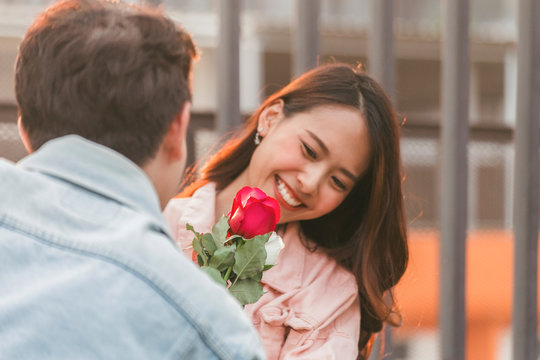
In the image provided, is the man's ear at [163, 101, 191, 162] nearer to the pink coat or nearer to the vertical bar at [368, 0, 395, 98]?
the pink coat

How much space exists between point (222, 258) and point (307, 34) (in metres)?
1.17

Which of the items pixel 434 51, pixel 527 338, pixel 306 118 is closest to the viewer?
pixel 306 118

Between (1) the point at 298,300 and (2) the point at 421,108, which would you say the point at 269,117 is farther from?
(2) the point at 421,108

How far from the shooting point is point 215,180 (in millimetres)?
1484

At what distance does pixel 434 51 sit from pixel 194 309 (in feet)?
13.7

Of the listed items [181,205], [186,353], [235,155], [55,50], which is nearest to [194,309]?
[186,353]

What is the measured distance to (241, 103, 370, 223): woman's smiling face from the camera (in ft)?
4.34

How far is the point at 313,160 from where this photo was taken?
1324 mm

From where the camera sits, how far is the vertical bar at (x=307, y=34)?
1961 mm

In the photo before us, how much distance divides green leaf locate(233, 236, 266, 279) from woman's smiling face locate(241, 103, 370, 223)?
1.18 ft

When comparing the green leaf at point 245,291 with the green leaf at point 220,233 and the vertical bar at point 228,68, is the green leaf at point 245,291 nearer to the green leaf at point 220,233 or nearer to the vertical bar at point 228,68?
the green leaf at point 220,233

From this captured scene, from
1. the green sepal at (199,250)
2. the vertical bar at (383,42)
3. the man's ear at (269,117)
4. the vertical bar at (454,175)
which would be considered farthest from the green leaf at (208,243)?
the vertical bar at (454,175)

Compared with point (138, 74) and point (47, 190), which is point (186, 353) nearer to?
point (47, 190)

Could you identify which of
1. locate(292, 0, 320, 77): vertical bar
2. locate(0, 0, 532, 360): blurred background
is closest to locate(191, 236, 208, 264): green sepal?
locate(0, 0, 532, 360): blurred background
